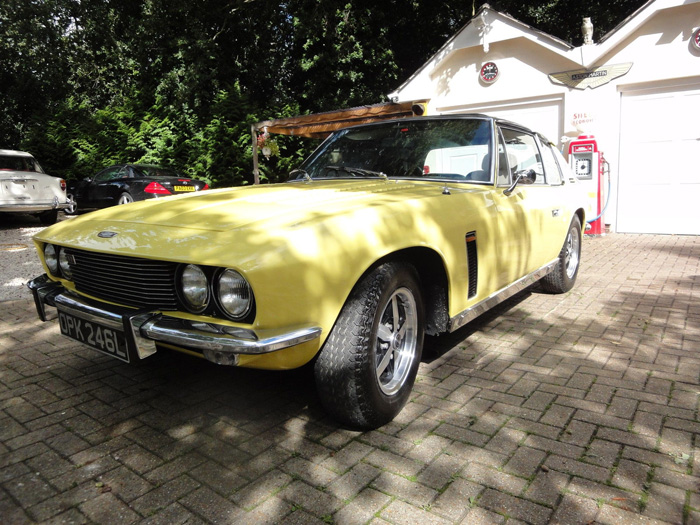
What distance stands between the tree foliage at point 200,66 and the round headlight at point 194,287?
43.8 ft

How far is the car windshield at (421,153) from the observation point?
3.39 metres

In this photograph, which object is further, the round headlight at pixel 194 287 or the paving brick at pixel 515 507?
the round headlight at pixel 194 287

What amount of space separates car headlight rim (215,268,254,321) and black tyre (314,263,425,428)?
42cm

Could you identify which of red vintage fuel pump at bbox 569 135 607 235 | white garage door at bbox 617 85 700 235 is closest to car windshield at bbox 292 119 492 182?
red vintage fuel pump at bbox 569 135 607 235

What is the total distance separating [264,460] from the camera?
2.23 m

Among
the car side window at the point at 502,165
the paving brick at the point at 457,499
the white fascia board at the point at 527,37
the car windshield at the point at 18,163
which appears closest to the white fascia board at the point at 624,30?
the white fascia board at the point at 527,37

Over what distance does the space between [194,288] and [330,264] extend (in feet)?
1.97

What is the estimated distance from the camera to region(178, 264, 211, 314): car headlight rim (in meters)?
2.08

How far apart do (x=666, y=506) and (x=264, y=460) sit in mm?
1642

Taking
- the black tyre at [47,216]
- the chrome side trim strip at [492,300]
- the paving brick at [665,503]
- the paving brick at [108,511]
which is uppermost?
the black tyre at [47,216]

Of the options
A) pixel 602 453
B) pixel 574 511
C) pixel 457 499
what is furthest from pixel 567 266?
pixel 457 499

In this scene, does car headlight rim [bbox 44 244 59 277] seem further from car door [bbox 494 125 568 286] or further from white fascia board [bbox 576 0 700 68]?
white fascia board [bbox 576 0 700 68]

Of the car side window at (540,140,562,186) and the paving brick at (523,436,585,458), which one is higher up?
the car side window at (540,140,562,186)

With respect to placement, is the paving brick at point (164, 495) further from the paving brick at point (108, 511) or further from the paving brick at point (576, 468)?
the paving brick at point (576, 468)
